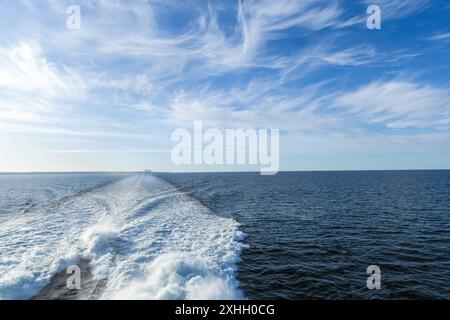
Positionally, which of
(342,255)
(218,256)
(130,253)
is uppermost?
(130,253)

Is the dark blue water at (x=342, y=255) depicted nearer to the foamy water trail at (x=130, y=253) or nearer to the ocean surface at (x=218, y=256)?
the ocean surface at (x=218, y=256)

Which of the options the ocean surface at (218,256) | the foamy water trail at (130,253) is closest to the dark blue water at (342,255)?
the ocean surface at (218,256)

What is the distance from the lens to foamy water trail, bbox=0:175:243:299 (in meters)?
11.8

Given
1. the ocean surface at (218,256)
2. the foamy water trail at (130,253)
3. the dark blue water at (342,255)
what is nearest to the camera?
the foamy water trail at (130,253)

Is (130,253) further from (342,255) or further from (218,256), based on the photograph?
(342,255)

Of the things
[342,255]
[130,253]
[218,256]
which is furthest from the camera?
[342,255]

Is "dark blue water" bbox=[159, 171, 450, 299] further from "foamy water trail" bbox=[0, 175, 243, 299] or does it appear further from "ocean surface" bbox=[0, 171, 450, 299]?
"foamy water trail" bbox=[0, 175, 243, 299]

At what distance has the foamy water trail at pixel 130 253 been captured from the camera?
38.8 feet

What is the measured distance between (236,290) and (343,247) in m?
10.7

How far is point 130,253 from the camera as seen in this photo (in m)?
16.2

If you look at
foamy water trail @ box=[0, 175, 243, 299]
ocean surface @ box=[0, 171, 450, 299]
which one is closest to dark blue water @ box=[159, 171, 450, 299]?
ocean surface @ box=[0, 171, 450, 299]

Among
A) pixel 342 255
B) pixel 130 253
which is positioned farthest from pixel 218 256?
pixel 342 255

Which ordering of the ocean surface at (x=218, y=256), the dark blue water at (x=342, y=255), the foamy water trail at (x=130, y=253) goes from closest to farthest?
the foamy water trail at (x=130, y=253) < the ocean surface at (x=218, y=256) < the dark blue water at (x=342, y=255)
